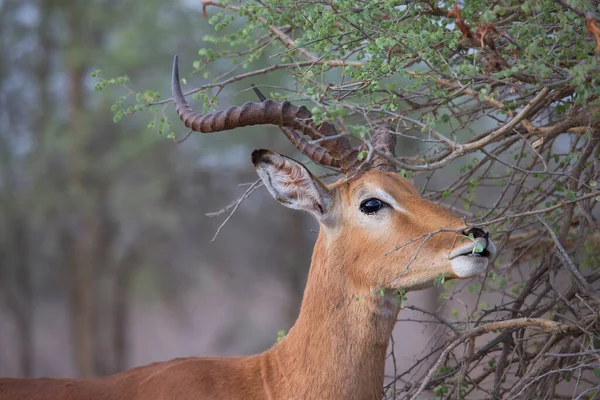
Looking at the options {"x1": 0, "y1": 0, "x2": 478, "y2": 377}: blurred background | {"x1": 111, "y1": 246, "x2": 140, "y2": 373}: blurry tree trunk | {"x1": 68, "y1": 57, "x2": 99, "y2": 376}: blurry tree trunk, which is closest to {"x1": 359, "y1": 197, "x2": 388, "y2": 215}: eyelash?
{"x1": 0, "y1": 0, "x2": 478, "y2": 377}: blurred background

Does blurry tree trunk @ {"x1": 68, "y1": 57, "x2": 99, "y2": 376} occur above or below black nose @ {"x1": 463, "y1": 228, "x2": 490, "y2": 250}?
above

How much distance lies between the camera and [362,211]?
18.7ft

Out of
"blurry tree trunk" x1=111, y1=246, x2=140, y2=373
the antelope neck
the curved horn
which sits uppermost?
"blurry tree trunk" x1=111, y1=246, x2=140, y2=373

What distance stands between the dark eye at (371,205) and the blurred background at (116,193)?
1630cm

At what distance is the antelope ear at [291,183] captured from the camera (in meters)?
5.57

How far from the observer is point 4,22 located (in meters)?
26.2

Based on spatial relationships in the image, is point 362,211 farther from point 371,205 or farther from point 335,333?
point 335,333

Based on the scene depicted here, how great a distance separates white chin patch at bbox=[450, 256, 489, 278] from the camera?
5125mm

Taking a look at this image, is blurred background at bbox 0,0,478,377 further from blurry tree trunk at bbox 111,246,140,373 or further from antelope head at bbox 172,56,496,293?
antelope head at bbox 172,56,496,293

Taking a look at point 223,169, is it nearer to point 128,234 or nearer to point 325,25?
point 128,234

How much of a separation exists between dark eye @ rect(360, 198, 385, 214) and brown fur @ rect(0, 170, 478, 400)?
6 cm

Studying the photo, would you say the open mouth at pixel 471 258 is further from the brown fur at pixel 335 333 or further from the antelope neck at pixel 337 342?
the antelope neck at pixel 337 342

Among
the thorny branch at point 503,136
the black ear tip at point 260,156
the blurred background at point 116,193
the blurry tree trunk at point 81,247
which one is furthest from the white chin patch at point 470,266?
the blurry tree trunk at point 81,247

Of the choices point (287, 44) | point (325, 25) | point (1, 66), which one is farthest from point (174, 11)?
point (325, 25)
